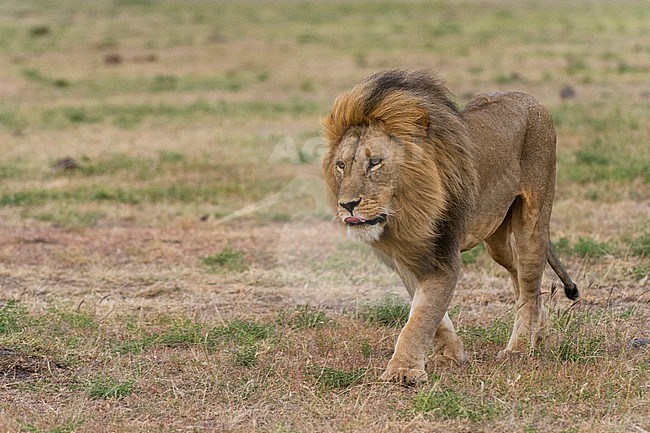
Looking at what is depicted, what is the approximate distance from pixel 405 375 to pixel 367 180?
91cm

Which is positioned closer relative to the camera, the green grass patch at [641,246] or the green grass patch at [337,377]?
the green grass patch at [337,377]

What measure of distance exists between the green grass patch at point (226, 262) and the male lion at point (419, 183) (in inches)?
112

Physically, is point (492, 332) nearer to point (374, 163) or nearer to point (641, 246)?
point (374, 163)

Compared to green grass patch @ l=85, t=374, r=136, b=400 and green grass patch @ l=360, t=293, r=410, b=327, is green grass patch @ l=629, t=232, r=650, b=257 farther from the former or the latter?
green grass patch @ l=85, t=374, r=136, b=400

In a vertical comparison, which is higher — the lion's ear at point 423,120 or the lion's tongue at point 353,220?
the lion's ear at point 423,120

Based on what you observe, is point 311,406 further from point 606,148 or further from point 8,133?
point 8,133

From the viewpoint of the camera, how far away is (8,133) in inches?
627

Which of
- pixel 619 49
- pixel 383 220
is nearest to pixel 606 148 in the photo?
pixel 383 220

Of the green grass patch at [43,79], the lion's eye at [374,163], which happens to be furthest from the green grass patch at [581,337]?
the green grass patch at [43,79]

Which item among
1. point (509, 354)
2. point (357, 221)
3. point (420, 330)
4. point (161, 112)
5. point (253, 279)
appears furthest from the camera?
point (161, 112)

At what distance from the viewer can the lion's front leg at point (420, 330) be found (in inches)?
196

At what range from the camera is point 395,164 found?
4898mm

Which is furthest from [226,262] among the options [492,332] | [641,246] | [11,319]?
[641,246]

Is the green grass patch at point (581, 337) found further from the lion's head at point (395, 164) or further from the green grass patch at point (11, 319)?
the green grass patch at point (11, 319)
